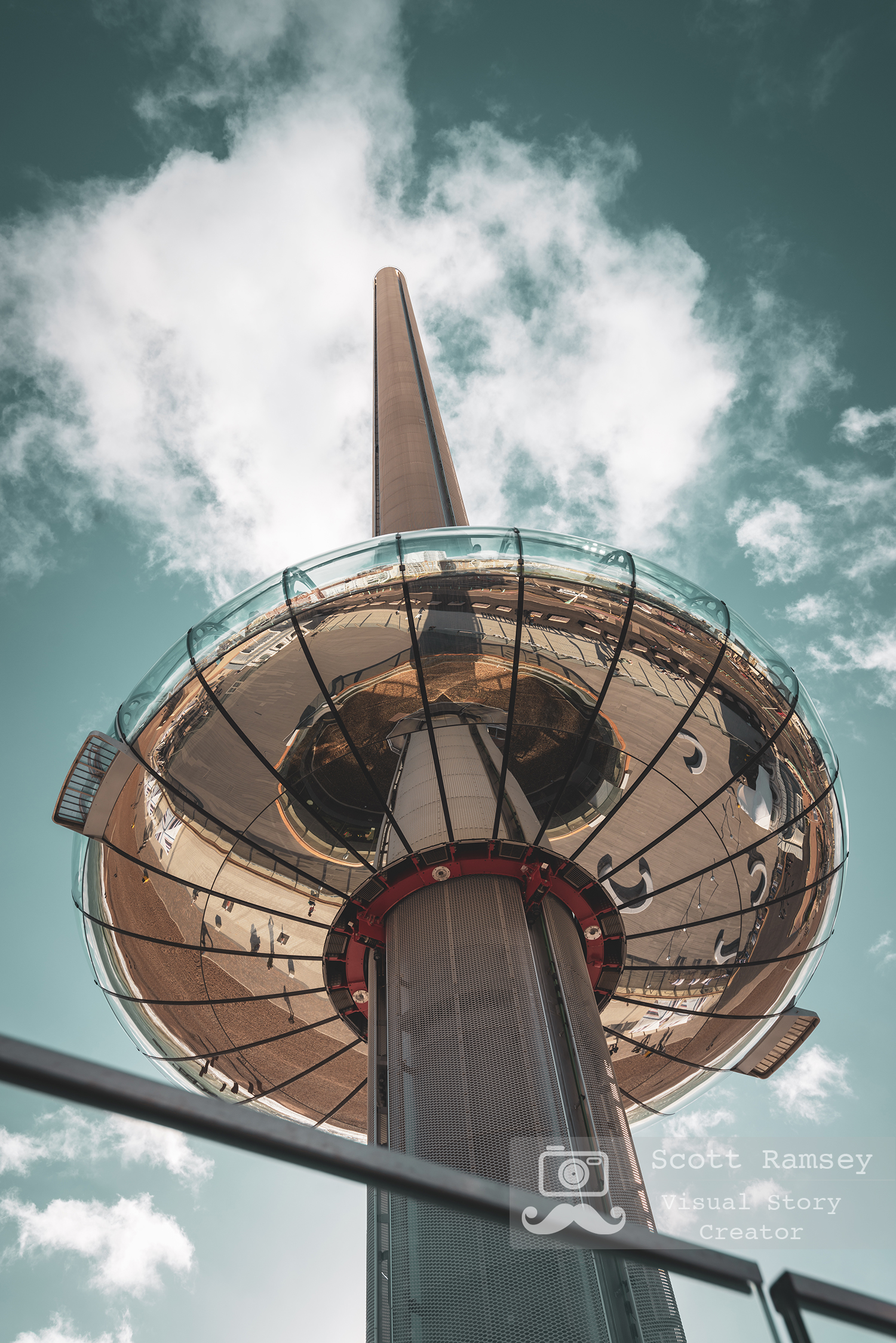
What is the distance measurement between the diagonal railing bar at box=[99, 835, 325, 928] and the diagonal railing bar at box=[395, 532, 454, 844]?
6.98ft

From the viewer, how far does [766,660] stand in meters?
9.45

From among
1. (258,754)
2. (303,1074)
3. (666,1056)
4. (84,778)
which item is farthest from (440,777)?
(666,1056)

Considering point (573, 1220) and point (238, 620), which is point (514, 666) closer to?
point (238, 620)

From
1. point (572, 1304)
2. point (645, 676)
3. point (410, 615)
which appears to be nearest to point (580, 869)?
point (645, 676)

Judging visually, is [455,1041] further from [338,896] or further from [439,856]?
[338,896]

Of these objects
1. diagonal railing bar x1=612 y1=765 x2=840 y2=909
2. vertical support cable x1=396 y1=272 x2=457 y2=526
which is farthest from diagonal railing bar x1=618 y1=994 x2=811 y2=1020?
vertical support cable x1=396 y1=272 x2=457 y2=526

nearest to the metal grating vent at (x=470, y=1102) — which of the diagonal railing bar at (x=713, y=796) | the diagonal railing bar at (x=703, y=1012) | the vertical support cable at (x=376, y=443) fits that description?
the diagonal railing bar at (x=713, y=796)

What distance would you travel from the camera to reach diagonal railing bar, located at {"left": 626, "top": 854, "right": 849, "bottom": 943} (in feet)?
31.9

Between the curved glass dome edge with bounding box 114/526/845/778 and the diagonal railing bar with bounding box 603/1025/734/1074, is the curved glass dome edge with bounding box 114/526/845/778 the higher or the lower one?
the higher one

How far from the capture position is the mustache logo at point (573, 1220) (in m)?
2.34

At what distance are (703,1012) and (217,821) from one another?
674 cm

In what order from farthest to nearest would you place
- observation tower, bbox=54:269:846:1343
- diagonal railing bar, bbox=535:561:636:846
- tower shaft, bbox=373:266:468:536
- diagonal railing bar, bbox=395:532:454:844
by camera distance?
tower shaft, bbox=373:266:468:536 → diagonal railing bar, bbox=535:561:636:846 → diagonal railing bar, bbox=395:532:454:844 → observation tower, bbox=54:269:846:1343

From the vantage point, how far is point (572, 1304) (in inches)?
209

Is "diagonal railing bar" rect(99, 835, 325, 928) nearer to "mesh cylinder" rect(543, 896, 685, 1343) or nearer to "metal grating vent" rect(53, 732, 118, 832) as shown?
"metal grating vent" rect(53, 732, 118, 832)
